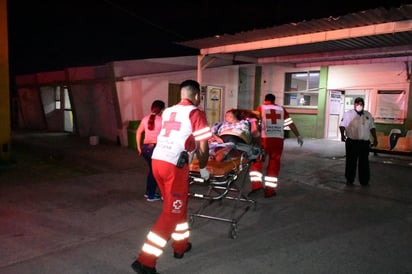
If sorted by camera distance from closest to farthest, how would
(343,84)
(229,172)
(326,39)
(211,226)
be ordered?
(229,172), (211,226), (326,39), (343,84)

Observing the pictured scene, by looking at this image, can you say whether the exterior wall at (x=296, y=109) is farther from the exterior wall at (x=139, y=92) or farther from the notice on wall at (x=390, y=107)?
the exterior wall at (x=139, y=92)

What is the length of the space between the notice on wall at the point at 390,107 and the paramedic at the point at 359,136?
7013mm

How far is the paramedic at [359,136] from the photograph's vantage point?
269 inches

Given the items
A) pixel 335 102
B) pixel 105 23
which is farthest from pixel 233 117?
pixel 105 23

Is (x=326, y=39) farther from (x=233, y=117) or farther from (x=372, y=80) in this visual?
(x=372, y=80)

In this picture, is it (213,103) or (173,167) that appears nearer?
(173,167)

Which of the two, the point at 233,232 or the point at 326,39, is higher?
the point at 326,39

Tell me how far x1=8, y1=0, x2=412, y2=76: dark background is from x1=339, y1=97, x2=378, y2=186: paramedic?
9.39m

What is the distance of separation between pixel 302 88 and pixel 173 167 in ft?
45.4

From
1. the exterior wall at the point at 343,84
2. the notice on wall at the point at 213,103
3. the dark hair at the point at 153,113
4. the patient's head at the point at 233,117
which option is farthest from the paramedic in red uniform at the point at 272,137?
the notice on wall at the point at 213,103

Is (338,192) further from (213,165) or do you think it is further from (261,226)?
(213,165)

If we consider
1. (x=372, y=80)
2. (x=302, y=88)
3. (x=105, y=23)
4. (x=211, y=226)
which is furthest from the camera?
(x=105, y=23)

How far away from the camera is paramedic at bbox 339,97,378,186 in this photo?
6.84 metres

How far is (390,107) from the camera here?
1308 centimetres
